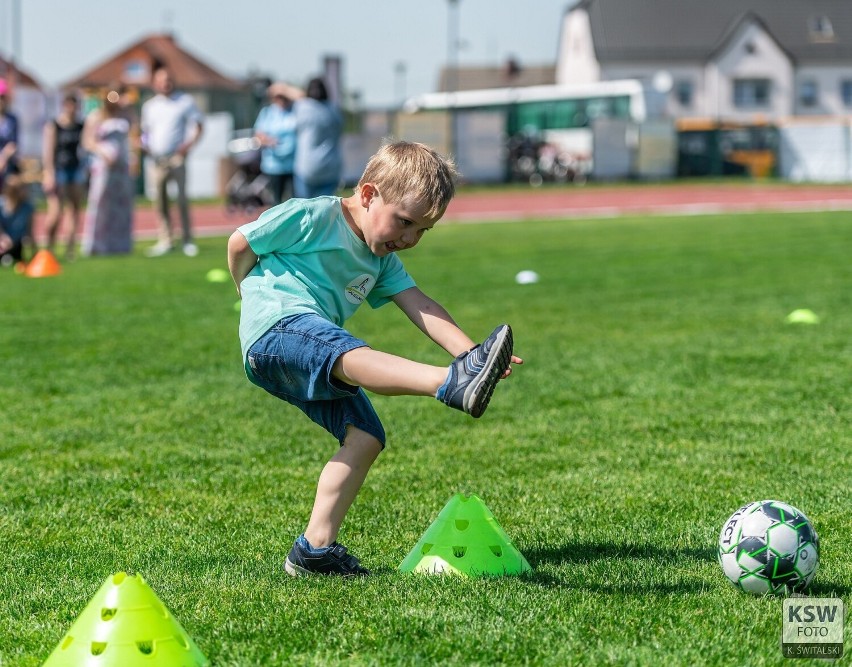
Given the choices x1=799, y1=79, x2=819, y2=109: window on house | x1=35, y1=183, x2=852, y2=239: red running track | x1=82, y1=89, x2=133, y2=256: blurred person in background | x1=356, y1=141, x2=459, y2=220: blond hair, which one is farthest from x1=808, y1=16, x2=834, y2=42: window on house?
x1=356, y1=141, x2=459, y2=220: blond hair

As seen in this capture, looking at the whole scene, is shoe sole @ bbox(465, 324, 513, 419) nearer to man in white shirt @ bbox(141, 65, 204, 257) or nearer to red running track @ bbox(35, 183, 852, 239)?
man in white shirt @ bbox(141, 65, 204, 257)

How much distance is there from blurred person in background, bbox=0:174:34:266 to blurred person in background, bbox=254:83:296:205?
3173mm

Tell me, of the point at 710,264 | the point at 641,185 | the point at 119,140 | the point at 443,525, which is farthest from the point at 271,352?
the point at 641,185

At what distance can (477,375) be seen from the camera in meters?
3.40

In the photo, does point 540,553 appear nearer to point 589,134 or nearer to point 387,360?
point 387,360

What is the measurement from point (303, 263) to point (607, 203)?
27.9 meters

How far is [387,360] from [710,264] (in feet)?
37.8

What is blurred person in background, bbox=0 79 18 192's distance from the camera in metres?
15.7

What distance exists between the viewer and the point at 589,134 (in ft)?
146

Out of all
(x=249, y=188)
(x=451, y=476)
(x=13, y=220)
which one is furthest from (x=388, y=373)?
(x=249, y=188)

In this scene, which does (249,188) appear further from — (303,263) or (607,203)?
(303,263)

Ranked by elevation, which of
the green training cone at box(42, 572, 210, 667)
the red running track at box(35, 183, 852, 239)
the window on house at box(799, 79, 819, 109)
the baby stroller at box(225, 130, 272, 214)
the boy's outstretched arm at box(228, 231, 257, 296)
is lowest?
the red running track at box(35, 183, 852, 239)

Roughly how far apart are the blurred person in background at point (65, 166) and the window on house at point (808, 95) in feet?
205

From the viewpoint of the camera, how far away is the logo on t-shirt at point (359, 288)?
4178 millimetres
